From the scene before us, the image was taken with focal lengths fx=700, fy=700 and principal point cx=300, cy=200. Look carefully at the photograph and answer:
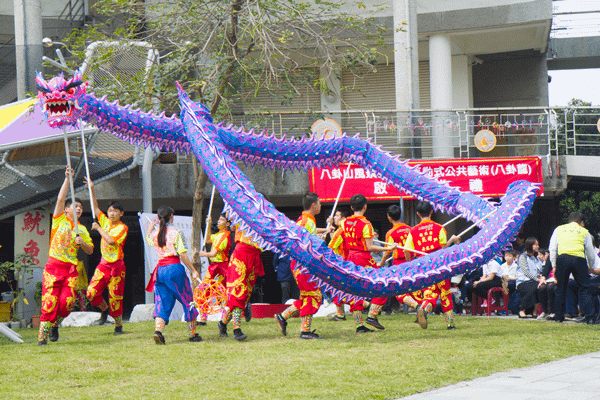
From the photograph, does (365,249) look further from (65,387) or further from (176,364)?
(65,387)

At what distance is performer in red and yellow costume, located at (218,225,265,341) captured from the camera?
775 cm

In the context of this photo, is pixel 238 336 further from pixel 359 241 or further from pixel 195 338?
pixel 359 241

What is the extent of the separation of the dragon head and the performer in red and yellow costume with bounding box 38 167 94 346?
22.8 inches

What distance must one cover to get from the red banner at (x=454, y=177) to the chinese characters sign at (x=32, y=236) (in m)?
5.37

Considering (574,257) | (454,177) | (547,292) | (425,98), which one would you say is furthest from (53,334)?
(425,98)

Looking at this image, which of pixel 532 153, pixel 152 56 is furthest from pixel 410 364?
pixel 532 153

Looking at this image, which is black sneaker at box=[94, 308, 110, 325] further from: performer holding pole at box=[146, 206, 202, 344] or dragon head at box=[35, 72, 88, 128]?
dragon head at box=[35, 72, 88, 128]

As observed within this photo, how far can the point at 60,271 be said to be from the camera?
7816 mm

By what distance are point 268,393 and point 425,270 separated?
3.05m

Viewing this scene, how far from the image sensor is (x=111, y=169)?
43.5ft

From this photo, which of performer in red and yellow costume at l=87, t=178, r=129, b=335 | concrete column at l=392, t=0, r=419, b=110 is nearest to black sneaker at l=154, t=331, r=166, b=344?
performer in red and yellow costume at l=87, t=178, r=129, b=335

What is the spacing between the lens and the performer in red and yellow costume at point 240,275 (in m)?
7.75

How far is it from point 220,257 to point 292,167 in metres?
1.72

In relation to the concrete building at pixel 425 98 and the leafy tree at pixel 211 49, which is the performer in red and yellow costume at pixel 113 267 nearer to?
the leafy tree at pixel 211 49
